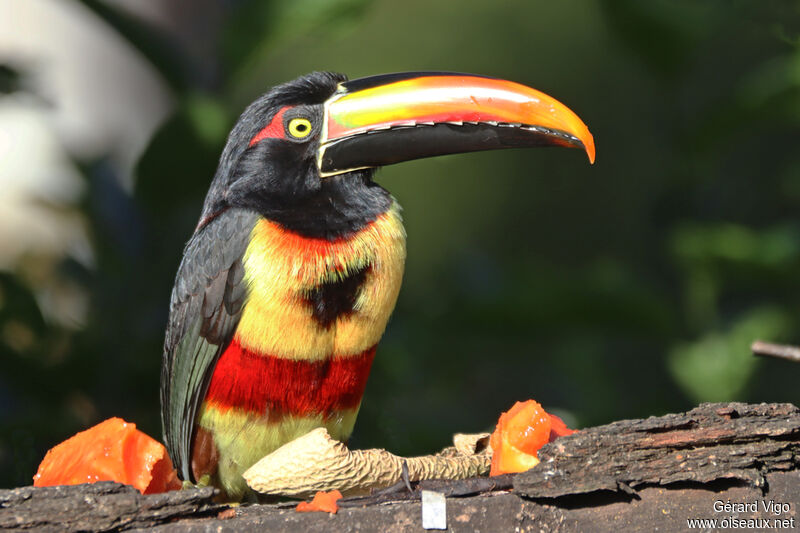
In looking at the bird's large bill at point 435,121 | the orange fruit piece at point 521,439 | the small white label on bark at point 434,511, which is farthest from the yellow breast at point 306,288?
the small white label on bark at point 434,511

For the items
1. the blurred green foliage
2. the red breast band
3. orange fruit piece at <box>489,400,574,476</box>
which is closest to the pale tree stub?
orange fruit piece at <box>489,400,574,476</box>

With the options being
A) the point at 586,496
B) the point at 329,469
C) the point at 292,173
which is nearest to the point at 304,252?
the point at 292,173

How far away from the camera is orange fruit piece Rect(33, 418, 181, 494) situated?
7.06 feet

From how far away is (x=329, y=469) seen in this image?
209 centimetres

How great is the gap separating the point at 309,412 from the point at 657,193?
198 centimetres

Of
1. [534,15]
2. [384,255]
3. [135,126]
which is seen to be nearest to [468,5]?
[534,15]

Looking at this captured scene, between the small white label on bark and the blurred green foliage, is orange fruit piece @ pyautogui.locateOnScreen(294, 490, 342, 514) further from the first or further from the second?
A: the blurred green foliage

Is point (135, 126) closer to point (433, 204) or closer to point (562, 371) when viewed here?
point (562, 371)

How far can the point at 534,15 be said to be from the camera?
31.5ft

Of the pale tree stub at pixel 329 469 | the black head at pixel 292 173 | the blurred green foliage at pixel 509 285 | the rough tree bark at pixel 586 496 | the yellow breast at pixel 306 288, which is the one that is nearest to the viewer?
the rough tree bark at pixel 586 496

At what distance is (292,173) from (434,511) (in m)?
1.06

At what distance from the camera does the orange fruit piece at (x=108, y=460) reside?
2.15m

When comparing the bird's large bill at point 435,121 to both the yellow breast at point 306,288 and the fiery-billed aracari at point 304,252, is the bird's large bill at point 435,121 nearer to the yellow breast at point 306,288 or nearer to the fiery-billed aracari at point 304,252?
the fiery-billed aracari at point 304,252

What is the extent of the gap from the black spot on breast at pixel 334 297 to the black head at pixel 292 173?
0.42 feet
